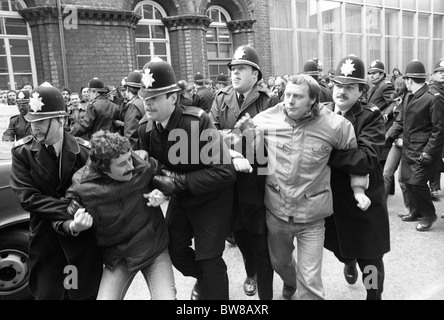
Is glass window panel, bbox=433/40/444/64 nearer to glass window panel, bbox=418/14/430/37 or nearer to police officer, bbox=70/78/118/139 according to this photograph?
glass window panel, bbox=418/14/430/37

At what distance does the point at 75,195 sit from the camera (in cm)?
265

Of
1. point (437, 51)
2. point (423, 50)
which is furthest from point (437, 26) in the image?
point (423, 50)

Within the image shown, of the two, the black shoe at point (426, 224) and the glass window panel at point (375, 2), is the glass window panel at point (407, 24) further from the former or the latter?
the black shoe at point (426, 224)

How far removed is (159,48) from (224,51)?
2944mm

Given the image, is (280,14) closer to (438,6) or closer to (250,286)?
(438,6)

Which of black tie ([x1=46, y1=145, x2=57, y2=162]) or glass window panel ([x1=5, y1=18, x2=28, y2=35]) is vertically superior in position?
glass window panel ([x1=5, y1=18, x2=28, y2=35])

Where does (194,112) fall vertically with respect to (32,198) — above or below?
above

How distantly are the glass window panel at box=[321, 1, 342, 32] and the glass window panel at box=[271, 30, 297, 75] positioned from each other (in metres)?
2.72

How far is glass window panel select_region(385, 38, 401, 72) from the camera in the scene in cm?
2284

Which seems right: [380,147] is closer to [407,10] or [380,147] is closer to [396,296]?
[396,296]

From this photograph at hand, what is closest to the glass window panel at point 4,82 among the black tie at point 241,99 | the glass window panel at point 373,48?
the black tie at point 241,99

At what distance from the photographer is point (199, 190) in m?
2.79

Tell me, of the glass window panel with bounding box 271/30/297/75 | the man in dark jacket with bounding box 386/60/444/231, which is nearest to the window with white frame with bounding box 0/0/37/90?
the glass window panel with bounding box 271/30/297/75
